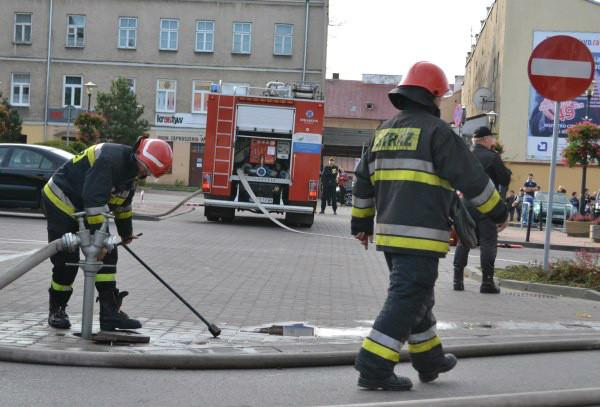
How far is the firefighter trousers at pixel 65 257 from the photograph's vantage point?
7.28 m

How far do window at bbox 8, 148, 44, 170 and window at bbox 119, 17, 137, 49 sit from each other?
121 feet

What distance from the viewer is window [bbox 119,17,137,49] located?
56.0 metres

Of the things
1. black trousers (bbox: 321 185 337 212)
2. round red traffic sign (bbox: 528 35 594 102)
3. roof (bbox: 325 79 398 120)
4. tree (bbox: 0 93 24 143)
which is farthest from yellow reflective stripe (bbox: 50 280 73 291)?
roof (bbox: 325 79 398 120)

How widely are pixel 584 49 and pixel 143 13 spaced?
152 ft

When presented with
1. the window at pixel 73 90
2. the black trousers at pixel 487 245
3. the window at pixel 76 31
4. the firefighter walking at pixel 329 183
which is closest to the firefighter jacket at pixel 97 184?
the black trousers at pixel 487 245

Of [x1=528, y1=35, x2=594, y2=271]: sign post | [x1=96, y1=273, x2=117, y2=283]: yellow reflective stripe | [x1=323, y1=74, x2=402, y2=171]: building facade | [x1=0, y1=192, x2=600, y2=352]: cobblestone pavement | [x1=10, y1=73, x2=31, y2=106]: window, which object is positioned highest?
[x1=323, y1=74, x2=402, y2=171]: building facade

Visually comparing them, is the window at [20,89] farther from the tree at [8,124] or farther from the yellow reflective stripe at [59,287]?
the yellow reflective stripe at [59,287]

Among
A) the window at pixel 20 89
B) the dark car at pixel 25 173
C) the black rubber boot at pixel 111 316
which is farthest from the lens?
the window at pixel 20 89

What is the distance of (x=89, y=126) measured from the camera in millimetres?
37406

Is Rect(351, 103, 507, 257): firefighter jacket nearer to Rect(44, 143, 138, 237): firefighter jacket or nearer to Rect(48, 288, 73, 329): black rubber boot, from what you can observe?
Rect(44, 143, 138, 237): firefighter jacket

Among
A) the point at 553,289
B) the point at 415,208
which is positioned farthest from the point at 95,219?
the point at 553,289

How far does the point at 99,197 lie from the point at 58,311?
1069 millimetres

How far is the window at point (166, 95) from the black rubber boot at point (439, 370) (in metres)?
50.8

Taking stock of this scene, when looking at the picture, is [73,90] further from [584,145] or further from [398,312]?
[398,312]
